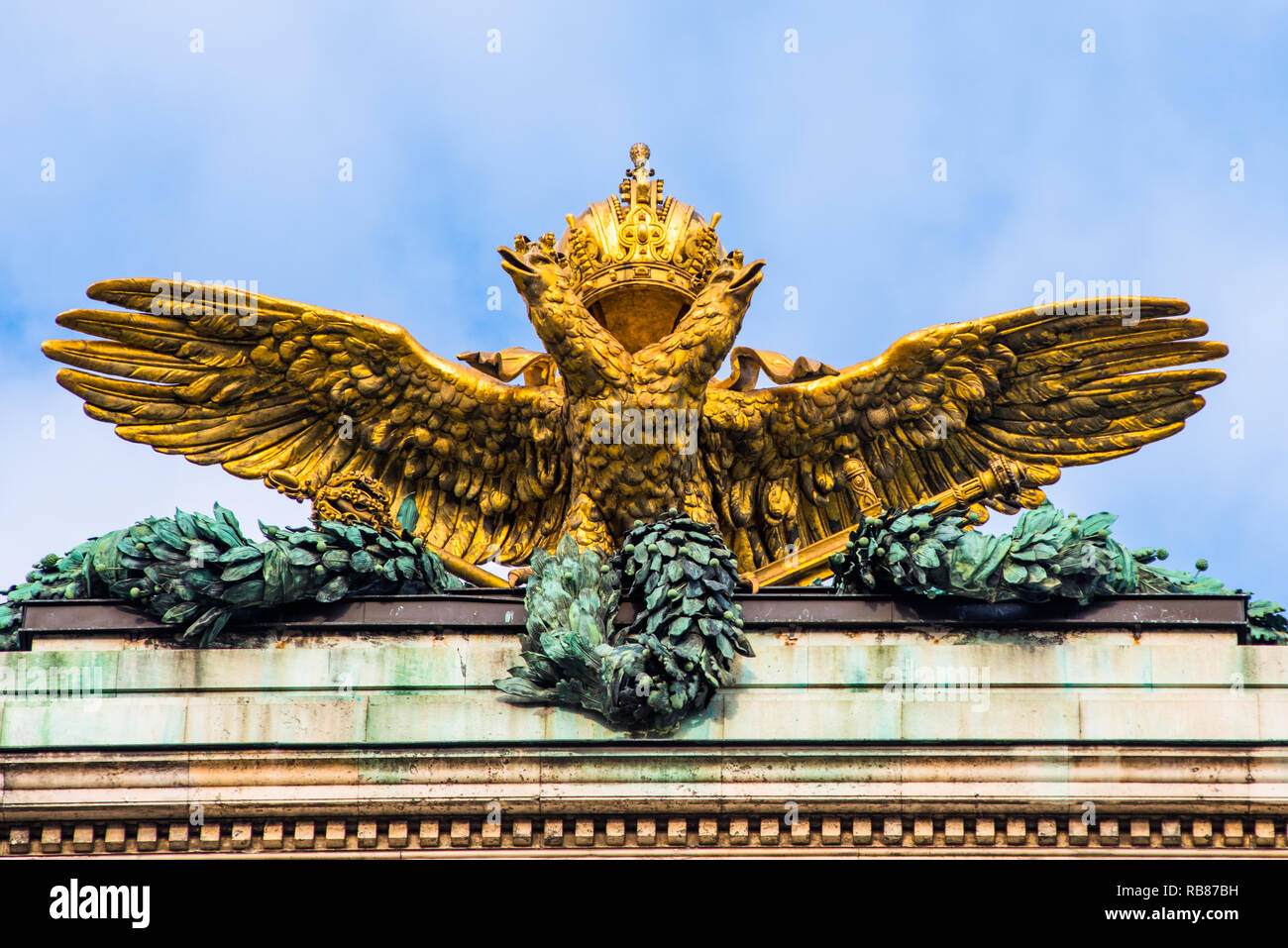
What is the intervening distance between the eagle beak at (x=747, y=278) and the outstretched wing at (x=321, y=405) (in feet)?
7.48

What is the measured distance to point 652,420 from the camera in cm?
2847

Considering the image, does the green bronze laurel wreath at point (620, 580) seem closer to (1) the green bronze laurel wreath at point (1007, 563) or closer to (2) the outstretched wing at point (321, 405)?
(1) the green bronze laurel wreath at point (1007, 563)

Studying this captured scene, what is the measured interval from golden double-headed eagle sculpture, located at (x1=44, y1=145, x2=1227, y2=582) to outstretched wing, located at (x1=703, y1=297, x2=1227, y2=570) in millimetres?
24

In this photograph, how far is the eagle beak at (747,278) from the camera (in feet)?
94.0

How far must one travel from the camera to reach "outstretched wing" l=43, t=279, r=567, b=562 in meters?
28.5

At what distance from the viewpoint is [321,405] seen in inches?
1150

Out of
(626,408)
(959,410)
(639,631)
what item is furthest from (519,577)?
(959,410)

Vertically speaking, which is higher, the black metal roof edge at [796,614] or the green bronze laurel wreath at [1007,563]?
the green bronze laurel wreath at [1007,563]

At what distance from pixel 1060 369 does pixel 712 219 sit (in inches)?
174

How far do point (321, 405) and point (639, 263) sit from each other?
3958mm

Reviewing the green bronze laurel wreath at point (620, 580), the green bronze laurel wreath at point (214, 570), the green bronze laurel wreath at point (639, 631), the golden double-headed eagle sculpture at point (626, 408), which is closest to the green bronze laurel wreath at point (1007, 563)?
the green bronze laurel wreath at point (620, 580)

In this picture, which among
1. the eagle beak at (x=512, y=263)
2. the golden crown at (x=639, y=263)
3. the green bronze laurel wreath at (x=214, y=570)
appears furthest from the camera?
the golden crown at (x=639, y=263)

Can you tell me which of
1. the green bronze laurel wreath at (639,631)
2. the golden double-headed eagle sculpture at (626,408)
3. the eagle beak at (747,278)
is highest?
the eagle beak at (747,278)
